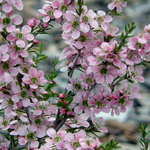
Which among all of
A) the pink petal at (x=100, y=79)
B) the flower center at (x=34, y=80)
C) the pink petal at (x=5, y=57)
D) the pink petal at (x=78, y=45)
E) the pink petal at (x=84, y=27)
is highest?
the pink petal at (x=84, y=27)

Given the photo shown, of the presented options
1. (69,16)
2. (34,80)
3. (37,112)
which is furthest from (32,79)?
(69,16)

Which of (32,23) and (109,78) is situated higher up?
(32,23)

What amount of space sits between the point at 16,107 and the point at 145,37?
0.43 m

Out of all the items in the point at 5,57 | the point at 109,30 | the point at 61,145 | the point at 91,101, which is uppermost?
the point at 109,30

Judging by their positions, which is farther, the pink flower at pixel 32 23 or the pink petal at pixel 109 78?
the pink flower at pixel 32 23

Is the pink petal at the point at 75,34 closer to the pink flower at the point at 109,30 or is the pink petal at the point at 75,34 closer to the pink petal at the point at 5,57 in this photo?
the pink flower at the point at 109,30

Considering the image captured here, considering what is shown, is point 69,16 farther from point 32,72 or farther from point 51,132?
point 51,132

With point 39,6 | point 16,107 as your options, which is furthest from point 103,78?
point 39,6

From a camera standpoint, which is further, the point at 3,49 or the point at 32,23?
the point at 32,23

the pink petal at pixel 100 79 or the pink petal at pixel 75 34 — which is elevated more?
the pink petal at pixel 75 34

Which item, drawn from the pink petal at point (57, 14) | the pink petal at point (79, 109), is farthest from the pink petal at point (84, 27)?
the pink petal at point (79, 109)

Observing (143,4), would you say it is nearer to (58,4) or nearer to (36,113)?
(58,4)

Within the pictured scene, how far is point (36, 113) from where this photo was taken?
680mm

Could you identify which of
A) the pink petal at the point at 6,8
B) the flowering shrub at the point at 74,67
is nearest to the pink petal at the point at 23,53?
the flowering shrub at the point at 74,67
